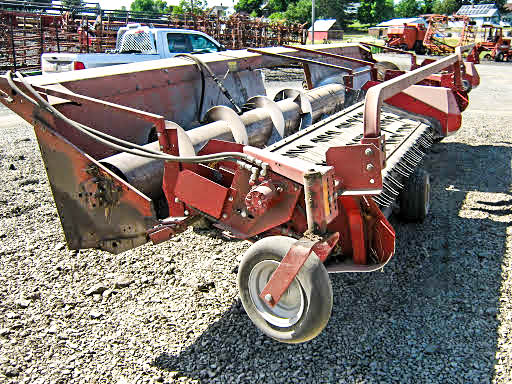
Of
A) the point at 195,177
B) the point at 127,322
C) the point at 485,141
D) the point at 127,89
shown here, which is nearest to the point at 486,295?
the point at 195,177

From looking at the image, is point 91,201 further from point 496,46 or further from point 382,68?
point 496,46

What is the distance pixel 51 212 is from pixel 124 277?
65.7 inches

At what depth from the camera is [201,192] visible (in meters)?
2.73

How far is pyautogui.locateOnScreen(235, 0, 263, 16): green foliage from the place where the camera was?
289 feet

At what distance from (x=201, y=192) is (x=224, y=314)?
906 millimetres

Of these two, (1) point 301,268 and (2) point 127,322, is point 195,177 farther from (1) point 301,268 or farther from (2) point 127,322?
(2) point 127,322

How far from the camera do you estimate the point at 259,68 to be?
574 cm

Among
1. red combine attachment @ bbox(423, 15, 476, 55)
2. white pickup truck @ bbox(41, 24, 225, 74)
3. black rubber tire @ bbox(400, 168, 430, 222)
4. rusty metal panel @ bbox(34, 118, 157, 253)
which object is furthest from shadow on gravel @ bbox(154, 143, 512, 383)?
red combine attachment @ bbox(423, 15, 476, 55)

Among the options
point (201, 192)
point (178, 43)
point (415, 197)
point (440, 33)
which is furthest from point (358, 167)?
point (440, 33)

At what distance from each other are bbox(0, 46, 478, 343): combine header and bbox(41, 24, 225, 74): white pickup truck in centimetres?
539

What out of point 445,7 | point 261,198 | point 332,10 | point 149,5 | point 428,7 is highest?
point 149,5

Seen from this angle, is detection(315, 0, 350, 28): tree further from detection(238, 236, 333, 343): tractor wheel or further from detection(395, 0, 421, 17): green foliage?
detection(238, 236, 333, 343): tractor wheel

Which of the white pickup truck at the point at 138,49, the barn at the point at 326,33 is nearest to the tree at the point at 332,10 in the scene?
the barn at the point at 326,33

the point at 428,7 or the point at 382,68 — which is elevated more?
the point at 428,7
